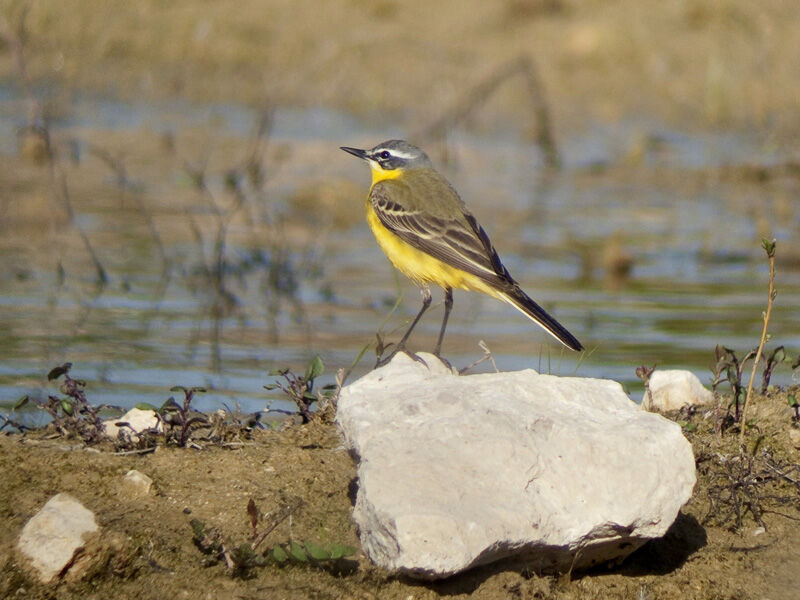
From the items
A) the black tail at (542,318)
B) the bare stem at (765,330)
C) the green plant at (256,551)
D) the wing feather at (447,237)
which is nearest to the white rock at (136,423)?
the green plant at (256,551)

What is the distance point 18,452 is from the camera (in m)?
5.82

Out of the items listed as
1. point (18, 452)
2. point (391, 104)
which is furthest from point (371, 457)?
point (391, 104)

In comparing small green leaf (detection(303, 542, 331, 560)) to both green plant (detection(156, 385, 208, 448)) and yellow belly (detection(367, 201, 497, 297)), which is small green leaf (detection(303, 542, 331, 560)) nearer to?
green plant (detection(156, 385, 208, 448))

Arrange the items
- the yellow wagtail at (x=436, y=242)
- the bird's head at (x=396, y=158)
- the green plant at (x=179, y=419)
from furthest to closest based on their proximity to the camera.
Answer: the bird's head at (x=396, y=158), the yellow wagtail at (x=436, y=242), the green plant at (x=179, y=419)

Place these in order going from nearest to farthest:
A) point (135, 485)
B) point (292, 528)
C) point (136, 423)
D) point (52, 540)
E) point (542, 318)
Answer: point (52, 540) < point (292, 528) < point (135, 485) < point (136, 423) < point (542, 318)

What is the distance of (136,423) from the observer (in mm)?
6316

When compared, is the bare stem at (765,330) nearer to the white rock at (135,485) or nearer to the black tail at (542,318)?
the black tail at (542,318)

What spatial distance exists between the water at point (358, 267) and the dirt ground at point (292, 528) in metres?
1.68

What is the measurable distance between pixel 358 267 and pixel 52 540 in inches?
313

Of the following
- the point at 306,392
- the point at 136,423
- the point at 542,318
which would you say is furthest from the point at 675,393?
the point at 136,423

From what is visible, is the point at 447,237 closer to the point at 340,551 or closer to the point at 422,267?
the point at 422,267

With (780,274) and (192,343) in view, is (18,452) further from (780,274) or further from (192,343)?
(780,274)

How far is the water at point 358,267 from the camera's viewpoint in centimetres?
902

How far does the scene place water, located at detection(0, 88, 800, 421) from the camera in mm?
9016
